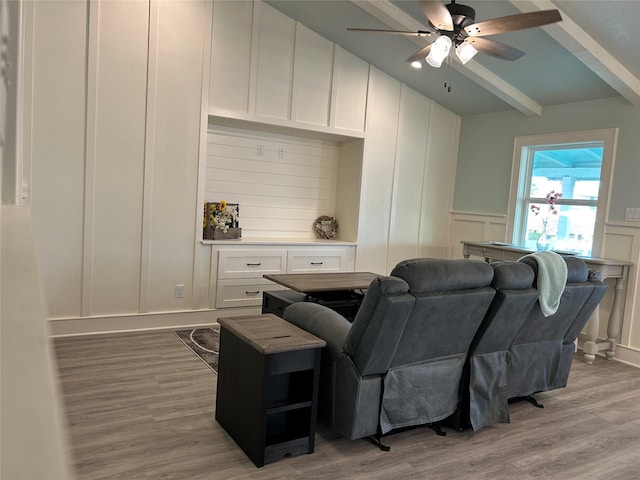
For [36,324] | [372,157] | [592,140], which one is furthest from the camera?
[372,157]

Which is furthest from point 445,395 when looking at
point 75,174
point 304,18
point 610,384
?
point 304,18

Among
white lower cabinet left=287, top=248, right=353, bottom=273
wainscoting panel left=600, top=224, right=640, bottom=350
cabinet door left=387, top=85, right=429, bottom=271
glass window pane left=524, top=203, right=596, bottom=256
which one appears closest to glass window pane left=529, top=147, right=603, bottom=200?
glass window pane left=524, top=203, right=596, bottom=256

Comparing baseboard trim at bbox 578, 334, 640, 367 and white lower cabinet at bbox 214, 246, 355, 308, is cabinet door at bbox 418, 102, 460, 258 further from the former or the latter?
baseboard trim at bbox 578, 334, 640, 367

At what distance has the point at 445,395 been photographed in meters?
2.73

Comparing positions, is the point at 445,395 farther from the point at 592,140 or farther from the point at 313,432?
the point at 592,140

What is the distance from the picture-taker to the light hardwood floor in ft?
7.68

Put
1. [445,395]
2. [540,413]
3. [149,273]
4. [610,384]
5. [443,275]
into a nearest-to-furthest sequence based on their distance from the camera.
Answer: [443,275]
[445,395]
[540,413]
[610,384]
[149,273]

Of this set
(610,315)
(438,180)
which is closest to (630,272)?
(610,315)

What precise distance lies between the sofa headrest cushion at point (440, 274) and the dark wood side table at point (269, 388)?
0.56 metres

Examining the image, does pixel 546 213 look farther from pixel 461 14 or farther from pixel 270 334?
pixel 270 334

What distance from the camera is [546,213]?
5332mm

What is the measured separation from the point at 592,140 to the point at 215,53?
3.78m

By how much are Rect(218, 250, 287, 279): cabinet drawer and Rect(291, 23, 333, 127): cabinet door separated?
146 cm

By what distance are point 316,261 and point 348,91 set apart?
6.36 feet
